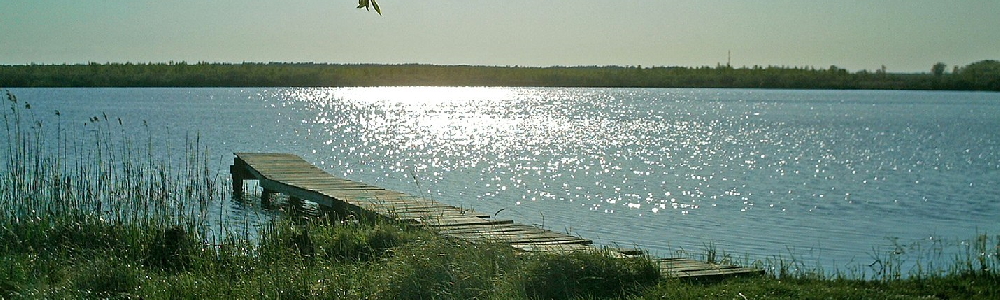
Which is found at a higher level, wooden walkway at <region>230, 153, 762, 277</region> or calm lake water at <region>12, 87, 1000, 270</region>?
wooden walkway at <region>230, 153, 762, 277</region>

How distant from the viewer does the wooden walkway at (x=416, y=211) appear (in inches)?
320

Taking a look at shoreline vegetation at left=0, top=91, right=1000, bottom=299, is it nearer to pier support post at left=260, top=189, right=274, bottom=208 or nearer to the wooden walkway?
the wooden walkway

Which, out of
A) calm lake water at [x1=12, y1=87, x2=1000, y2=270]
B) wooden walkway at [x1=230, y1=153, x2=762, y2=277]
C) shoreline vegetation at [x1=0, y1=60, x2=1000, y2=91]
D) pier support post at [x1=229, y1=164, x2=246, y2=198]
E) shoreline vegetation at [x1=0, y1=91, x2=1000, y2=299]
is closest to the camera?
shoreline vegetation at [x1=0, y1=91, x2=1000, y2=299]

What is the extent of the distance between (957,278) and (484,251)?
12.6 ft

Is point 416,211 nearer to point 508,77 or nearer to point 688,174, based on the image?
Answer: point 688,174

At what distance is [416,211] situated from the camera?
11.0 metres

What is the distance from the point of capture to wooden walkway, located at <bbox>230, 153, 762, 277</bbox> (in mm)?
8125

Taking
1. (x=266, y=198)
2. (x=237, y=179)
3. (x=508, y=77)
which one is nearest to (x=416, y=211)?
(x=266, y=198)

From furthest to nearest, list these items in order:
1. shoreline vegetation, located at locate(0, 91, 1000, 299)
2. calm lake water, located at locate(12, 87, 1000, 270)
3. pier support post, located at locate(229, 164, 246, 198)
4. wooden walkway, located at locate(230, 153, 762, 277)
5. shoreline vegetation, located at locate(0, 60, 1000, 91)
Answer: shoreline vegetation, located at locate(0, 60, 1000, 91) < pier support post, located at locate(229, 164, 246, 198) < calm lake water, located at locate(12, 87, 1000, 270) < wooden walkway, located at locate(230, 153, 762, 277) < shoreline vegetation, located at locate(0, 91, 1000, 299)

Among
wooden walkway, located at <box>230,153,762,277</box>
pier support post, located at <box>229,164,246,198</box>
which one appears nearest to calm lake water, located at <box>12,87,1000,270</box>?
wooden walkway, located at <box>230,153,762,277</box>

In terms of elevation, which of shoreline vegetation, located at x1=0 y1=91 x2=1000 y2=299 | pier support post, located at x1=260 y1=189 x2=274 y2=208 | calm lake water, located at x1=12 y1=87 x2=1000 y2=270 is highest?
shoreline vegetation, located at x1=0 y1=91 x2=1000 y2=299

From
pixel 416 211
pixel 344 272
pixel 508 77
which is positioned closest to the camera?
pixel 344 272

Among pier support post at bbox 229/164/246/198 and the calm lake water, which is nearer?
the calm lake water

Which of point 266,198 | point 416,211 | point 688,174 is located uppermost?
point 416,211
